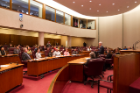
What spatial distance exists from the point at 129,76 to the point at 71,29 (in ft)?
40.9

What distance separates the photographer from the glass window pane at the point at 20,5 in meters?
8.18

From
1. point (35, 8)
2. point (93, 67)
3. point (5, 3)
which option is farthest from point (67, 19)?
point (93, 67)

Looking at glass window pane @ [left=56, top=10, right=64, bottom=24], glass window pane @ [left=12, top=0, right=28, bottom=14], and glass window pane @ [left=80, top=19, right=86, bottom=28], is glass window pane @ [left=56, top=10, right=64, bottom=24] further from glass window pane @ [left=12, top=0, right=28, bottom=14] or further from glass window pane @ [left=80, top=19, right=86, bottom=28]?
glass window pane @ [left=80, top=19, right=86, bottom=28]

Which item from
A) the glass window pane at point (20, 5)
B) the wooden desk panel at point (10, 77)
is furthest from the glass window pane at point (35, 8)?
the wooden desk panel at point (10, 77)

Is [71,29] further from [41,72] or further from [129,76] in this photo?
[129,76]

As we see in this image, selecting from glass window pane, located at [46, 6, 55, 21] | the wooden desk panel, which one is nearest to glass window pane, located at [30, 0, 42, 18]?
glass window pane, located at [46, 6, 55, 21]

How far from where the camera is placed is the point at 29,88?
11.1 feet

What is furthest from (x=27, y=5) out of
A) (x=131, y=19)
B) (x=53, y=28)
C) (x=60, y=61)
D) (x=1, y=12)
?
(x=131, y=19)

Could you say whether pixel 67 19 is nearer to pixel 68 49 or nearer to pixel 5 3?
pixel 68 49

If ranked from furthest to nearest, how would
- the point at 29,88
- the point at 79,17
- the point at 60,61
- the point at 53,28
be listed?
the point at 79,17 → the point at 53,28 → the point at 60,61 → the point at 29,88

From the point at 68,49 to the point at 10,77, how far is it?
8586 millimetres

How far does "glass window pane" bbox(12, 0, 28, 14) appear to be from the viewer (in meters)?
8.18

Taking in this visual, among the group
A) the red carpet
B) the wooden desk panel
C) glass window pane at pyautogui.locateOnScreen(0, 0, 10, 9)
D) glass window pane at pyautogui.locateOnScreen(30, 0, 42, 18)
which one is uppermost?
glass window pane at pyautogui.locateOnScreen(30, 0, 42, 18)

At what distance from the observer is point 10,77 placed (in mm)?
2980
